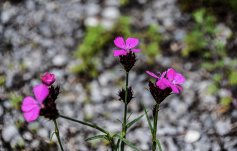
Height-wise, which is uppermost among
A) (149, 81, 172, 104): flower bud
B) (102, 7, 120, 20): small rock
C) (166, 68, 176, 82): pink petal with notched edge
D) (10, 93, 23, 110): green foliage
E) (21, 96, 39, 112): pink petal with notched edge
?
(102, 7, 120, 20): small rock

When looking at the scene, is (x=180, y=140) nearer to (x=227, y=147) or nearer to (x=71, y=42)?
(x=227, y=147)

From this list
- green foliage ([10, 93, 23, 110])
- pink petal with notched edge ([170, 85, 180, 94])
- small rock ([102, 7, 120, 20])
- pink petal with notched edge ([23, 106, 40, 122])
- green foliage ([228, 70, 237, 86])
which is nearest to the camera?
pink petal with notched edge ([23, 106, 40, 122])

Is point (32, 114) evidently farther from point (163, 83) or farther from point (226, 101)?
point (226, 101)

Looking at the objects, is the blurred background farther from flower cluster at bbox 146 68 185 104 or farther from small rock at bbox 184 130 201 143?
flower cluster at bbox 146 68 185 104

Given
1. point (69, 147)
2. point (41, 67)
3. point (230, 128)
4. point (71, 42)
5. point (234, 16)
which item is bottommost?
point (69, 147)

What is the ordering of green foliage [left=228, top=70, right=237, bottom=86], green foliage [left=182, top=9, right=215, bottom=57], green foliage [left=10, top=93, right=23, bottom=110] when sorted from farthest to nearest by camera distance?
green foliage [left=182, top=9, right=215, bottom=57]
green foliage [left=228, top=70, right=237, bottom=86]
green foliage [left=10, top=93, right=23, bottom=110]

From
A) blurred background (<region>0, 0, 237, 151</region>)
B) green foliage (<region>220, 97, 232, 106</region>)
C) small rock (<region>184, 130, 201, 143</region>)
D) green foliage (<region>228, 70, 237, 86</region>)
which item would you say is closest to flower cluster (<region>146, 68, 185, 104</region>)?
blurred background (<region>0, 0, 237, 151</region>)

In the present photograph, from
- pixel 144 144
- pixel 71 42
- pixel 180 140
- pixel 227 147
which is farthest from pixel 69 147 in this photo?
pixel 71 42

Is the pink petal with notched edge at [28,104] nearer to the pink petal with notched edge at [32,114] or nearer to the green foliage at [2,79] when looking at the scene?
the pink petal with notched edge at [32,114]
